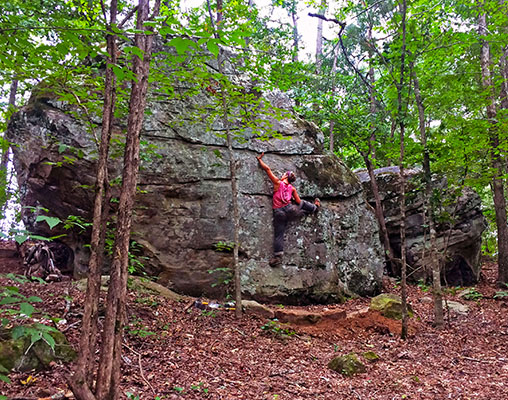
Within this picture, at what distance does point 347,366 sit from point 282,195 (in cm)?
→ 434

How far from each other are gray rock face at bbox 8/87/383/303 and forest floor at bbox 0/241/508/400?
1378mm

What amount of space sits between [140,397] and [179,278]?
4135 mm

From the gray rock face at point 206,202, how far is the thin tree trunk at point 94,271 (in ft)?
11.2

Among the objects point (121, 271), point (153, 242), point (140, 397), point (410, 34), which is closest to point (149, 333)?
point (140, 397)

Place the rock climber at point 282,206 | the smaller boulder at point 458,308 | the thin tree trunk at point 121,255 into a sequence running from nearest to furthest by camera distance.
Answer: the thin tree trunk at point 121,255 < the rock climber at point 282,206 < the smaller boulder at point 458,308

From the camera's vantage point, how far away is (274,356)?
507 centimetres

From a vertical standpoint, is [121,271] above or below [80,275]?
above

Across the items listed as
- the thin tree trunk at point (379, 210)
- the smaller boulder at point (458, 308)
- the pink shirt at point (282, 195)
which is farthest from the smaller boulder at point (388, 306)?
the thin tree trunk at point (379, 210)

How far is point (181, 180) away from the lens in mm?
7836

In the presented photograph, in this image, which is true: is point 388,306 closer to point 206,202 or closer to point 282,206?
point 282,206

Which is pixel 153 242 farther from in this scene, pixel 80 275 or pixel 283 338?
pixel 283 338

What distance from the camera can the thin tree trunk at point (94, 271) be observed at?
267cm

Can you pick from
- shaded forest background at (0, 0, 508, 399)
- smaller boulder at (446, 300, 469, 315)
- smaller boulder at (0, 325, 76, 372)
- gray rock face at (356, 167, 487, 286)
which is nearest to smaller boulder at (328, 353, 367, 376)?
shaded forest background at (0, 0, 508, 399)

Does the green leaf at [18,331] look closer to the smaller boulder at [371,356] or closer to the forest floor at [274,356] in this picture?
the forest floor at [274,356]
